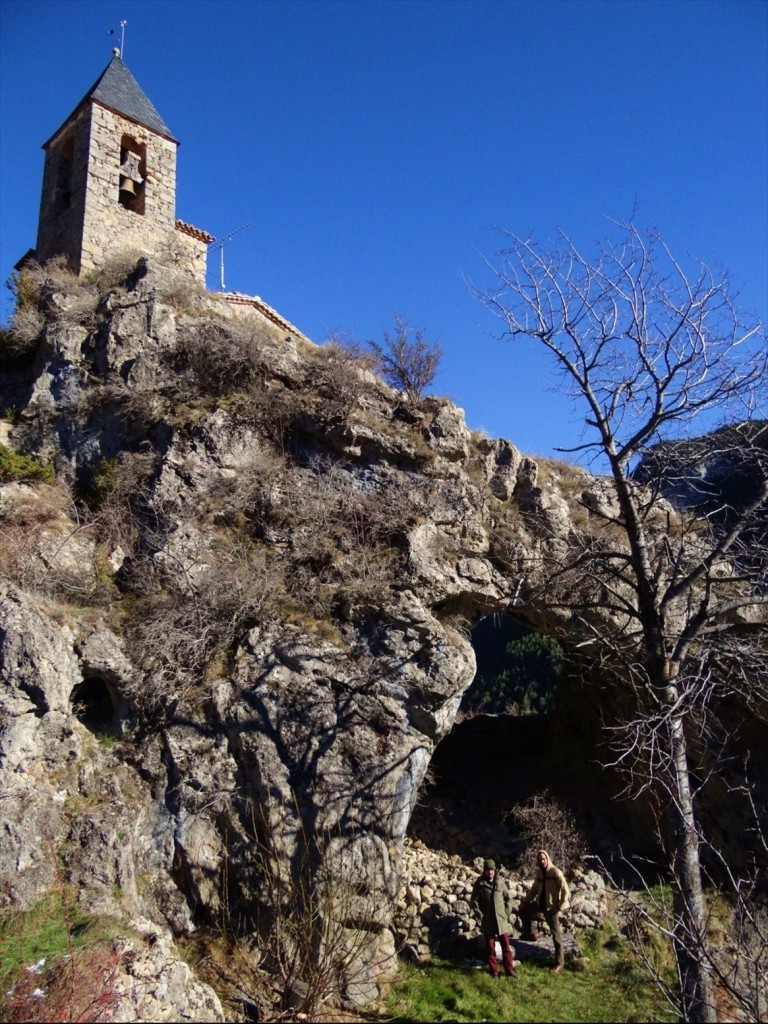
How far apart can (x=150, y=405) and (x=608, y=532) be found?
7.53 m

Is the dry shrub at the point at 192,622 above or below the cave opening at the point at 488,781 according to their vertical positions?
above

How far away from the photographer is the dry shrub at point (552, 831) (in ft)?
34.8

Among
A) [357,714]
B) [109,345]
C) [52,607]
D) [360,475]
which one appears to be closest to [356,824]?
[357,714]

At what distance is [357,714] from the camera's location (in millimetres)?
8914

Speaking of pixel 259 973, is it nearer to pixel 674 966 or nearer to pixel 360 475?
pixel 674 966

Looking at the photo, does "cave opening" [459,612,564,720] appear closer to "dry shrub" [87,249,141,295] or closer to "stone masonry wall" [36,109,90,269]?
"dry shrub" [87,249,141,295]

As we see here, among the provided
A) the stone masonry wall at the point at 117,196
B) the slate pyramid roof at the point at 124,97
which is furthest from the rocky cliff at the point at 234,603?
the slate pyramid roof at the point at 124,97

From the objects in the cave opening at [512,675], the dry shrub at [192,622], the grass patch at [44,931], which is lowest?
the grass patch at [44,931]

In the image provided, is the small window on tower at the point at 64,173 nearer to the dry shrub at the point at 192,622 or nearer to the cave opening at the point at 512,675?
the dry shrub at the point at 192,622

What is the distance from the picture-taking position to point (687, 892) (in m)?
6.29

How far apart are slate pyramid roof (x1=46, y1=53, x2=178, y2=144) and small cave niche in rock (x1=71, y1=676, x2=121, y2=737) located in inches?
555

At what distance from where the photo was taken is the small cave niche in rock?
8797mm

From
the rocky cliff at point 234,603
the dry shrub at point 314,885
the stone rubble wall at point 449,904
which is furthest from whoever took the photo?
the stone rubble wall at point 449,904

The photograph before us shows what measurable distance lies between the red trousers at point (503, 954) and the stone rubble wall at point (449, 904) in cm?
66
